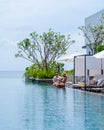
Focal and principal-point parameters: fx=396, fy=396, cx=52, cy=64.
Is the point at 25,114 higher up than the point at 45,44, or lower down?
lower down

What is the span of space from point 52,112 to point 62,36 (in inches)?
1062

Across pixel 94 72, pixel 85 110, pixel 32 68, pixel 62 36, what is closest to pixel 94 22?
pixel 62 36

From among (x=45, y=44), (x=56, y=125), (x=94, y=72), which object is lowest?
(x=56, y=125)

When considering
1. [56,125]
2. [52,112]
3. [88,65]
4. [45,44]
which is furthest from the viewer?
[45,44]

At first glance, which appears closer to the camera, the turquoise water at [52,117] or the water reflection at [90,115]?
the turquoise water at [52,117]

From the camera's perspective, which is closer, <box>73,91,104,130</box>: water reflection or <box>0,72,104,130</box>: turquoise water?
<box>0,72,104,130</box>: turquoise water

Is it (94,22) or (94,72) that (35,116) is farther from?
(94,22)

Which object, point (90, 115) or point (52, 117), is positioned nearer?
point (52, 117)

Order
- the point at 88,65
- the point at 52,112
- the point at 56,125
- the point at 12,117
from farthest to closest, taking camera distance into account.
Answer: the point at 88,65 → the point at 52,112 → the point at 12,117 → the point at 56,125

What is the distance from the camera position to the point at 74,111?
39.6 feet

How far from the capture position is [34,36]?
128ft

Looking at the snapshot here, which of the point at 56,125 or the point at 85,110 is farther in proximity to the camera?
the point at 85,110

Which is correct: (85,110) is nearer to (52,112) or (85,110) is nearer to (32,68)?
(52,112)

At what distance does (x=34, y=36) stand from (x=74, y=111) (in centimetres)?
2731
